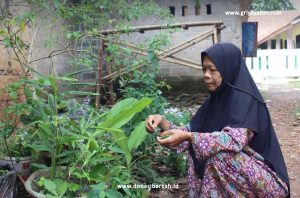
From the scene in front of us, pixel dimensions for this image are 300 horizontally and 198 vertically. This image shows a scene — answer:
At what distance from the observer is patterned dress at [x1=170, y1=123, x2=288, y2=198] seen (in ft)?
6.89

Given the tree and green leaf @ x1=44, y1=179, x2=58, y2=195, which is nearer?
green leaf @ x1=44, y1=179, x2=58, y2=195

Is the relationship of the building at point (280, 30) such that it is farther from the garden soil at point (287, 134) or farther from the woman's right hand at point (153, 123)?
the woman's right hand at point (153, 123)

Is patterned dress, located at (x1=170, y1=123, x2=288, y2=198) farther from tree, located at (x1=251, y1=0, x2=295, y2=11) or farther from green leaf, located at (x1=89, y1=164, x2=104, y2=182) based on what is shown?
tree, located at (x1=251, y1=0, x2=295, y2=11)

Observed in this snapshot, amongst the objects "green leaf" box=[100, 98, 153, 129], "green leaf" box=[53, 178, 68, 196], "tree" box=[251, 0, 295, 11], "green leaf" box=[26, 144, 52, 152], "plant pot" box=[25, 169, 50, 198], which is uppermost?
"tree" box=[251, 0, 295, 11]

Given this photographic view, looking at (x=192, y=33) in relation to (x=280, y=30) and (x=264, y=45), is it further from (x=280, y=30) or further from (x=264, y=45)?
(x=264, y=45)

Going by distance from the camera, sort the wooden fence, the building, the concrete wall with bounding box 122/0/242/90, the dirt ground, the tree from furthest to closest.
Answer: the tree
the building
the wooden fence
the concrete wall with bounding box 122/0/242/90
the dirt ground

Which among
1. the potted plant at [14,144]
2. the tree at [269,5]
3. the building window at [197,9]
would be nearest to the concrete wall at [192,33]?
the building window at [197,9]

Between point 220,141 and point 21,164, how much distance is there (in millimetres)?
1346

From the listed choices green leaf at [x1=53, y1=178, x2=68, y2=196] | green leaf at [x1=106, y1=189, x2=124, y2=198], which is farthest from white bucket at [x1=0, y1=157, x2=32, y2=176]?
green leaf at [x1=106, y1=189, x2=124, y2=198]

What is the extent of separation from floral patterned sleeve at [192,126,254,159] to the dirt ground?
140 centimetres

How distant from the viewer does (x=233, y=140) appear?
82.6 inches

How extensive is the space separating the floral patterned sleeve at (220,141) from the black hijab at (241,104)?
2.1 inches

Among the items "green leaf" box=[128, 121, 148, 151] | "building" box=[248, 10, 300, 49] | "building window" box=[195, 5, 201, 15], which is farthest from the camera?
"building" box=[248, 10, 300, 49]

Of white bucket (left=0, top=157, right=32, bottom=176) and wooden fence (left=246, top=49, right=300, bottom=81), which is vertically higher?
white bucket (left=0, top=157, right=32, bottom=176)
